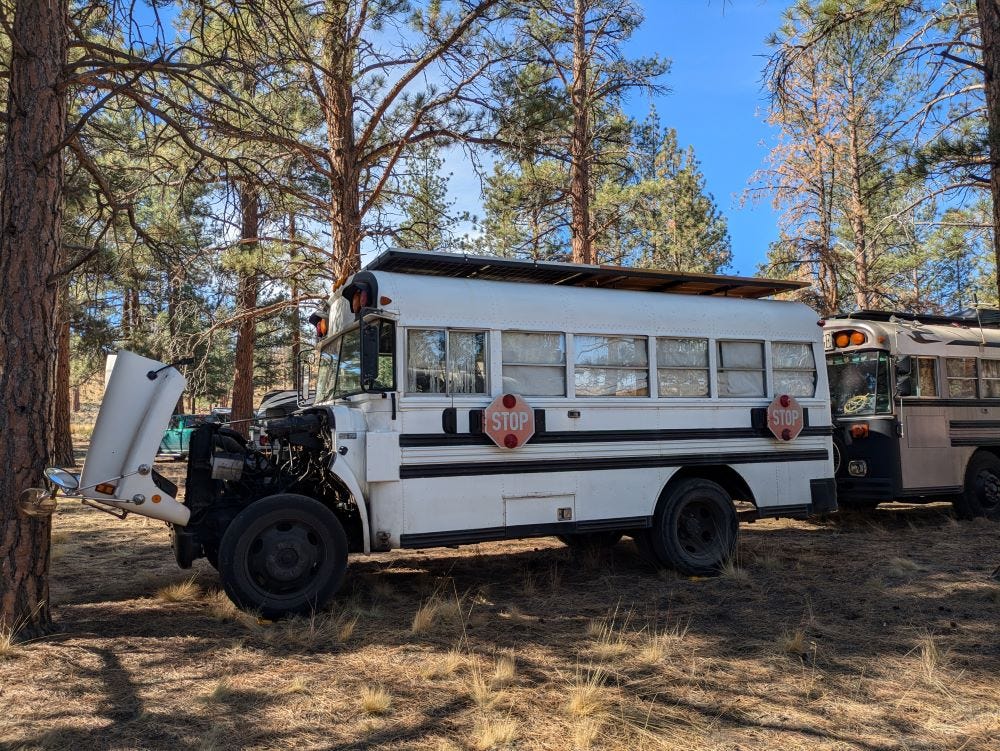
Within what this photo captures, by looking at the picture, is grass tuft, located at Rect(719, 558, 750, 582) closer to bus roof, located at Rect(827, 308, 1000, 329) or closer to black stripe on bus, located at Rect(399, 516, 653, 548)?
black stripe on bus, located at Rect(399, 516, 653, 548)

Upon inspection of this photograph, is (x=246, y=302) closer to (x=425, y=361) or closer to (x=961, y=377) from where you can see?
(x=425, y=361)

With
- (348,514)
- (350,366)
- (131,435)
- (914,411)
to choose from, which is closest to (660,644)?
(348,514)

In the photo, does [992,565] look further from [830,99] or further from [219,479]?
[830,99]

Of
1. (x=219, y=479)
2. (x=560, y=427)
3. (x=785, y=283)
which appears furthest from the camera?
(x=785, y=283)

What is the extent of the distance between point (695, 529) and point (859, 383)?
4.43m

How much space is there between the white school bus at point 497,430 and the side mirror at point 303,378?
356 mm

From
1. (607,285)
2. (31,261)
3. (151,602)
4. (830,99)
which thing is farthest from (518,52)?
(830,99)

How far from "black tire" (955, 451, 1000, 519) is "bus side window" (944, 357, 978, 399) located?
905mm

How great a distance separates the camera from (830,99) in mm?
20531

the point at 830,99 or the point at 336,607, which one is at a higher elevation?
the point at 830,99

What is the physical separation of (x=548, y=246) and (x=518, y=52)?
8.10m

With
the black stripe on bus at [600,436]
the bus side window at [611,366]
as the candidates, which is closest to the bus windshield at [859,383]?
the black stripe on bus at [600,436]

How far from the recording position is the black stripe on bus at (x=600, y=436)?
6195 mm

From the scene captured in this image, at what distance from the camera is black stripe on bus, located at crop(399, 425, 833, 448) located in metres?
6.20
